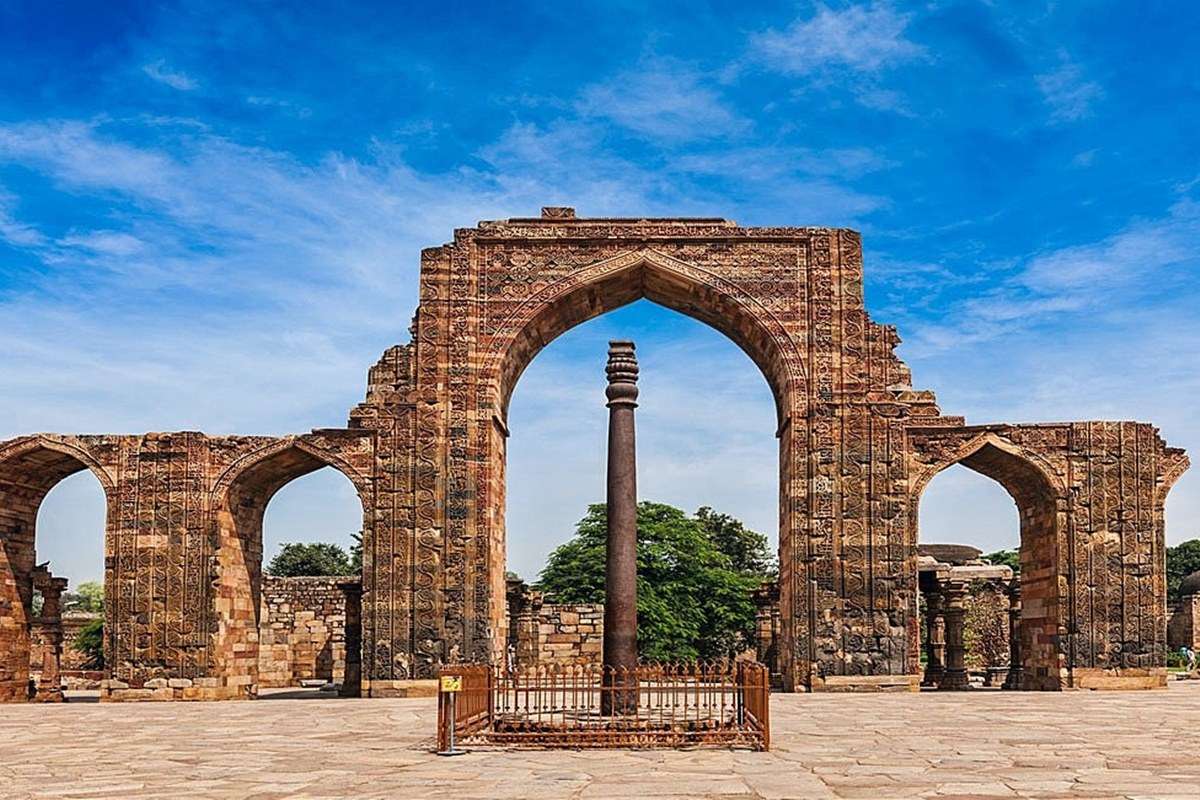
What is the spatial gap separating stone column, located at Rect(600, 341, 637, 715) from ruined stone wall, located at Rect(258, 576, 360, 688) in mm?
16573

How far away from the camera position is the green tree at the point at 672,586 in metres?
35.4

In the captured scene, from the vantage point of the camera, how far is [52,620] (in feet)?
78.0

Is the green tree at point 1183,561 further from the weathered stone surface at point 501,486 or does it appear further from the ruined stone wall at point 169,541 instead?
the ruined stone wall at point 169,541

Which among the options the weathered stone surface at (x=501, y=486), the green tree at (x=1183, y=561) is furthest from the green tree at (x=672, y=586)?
the green tree at (x=1183, y=561)

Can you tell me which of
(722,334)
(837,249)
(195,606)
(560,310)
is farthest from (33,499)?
(837,249)

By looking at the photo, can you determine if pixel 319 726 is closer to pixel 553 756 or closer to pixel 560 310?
pixel 553 756

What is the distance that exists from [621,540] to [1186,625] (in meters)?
26.5

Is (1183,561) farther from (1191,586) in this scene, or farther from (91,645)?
(91,645)

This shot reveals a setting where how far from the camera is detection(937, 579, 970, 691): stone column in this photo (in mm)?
23938

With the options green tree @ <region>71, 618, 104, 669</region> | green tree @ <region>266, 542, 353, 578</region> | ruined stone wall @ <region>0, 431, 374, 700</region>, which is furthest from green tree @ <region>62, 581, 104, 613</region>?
ruined stone wall @ <region>0, 431, 374, 700</region>

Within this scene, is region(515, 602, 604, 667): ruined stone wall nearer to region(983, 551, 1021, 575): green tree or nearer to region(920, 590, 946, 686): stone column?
region(920, 590, 946, 686): stone column

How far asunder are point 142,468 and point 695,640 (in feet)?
61.3

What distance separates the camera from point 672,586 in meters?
36.8

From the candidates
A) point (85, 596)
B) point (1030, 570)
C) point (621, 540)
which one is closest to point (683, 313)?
point (1030, 570)
